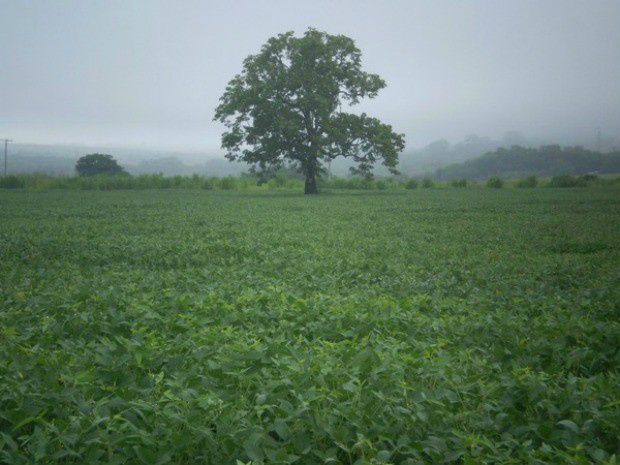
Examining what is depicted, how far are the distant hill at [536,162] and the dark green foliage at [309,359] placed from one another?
60986 mm

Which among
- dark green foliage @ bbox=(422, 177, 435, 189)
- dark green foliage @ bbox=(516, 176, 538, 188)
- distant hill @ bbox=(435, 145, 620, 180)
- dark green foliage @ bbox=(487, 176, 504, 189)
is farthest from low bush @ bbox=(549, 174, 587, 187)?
distant hill @ bbox=(435, 145, 620, 180)

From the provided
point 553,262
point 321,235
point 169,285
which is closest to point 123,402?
point 169,285

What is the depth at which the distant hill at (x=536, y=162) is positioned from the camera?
69.1 m

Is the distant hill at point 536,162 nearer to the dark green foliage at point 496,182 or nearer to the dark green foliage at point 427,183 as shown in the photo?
the dark green foliage at point 427,183

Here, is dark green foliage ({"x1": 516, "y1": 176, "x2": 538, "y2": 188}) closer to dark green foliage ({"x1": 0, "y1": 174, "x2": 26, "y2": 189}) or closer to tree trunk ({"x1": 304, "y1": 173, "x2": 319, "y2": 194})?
tree trunk ({"x1": 304, "y1": 173, "x2": 319, "y2": 194})

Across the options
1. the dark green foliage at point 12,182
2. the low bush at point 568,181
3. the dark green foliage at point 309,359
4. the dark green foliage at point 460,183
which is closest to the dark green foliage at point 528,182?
the low bush at point 568,181

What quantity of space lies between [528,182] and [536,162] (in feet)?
88.1

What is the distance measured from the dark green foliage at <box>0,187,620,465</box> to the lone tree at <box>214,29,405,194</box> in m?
30.1

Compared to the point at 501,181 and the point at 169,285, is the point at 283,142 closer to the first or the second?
the point at 501,181

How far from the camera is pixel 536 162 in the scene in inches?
3029

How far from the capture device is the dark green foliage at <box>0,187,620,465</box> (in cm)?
282

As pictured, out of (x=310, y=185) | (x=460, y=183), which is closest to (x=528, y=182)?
(x=460, y=183)

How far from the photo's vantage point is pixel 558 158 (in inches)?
2965

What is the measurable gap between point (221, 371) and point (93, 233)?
988cm
